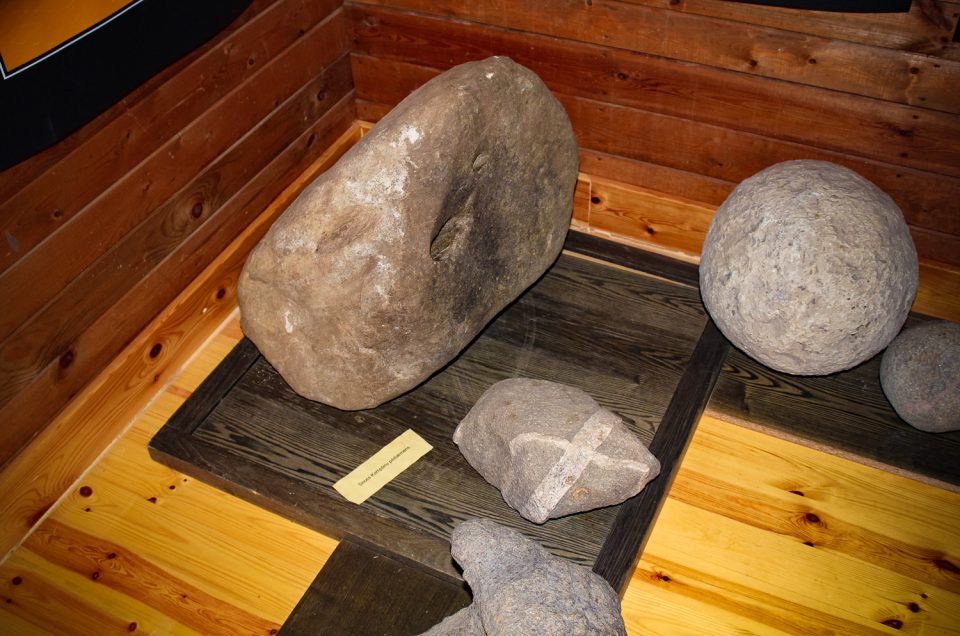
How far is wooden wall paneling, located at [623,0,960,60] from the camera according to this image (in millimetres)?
2580

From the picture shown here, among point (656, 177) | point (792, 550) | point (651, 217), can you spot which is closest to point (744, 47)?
point (656, 177)

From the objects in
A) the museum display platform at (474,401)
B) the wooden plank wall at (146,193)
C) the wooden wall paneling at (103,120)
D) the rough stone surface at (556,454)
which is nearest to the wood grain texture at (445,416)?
the museum display platform at (474,401)

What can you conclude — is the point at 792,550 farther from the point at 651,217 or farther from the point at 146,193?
the point at 146,193

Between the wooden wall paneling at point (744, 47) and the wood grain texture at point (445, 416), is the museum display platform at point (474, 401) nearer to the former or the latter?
the wood grain texture at point (445, 416)

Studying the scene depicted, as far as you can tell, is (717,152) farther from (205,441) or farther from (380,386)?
(205,441)

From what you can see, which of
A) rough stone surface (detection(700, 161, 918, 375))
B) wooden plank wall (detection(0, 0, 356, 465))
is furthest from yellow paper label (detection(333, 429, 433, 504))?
rough stone surface (detection(700, 161, 918, 375))

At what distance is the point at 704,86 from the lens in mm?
3004

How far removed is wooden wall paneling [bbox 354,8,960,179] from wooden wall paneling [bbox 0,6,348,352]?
1.02 ft

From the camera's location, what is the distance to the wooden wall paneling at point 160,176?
98.1 inches

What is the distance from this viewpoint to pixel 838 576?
2.49m

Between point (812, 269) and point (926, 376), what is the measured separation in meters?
0.51

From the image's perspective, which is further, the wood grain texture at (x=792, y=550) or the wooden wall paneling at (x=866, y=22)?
the wooden wall paneling at (x=866, y=22)

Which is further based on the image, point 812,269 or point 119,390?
point 119,390

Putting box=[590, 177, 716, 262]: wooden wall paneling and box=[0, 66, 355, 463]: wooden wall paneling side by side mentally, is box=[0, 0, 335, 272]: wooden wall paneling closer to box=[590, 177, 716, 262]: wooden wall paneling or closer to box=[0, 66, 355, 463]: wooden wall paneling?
box=[0, 66, 355, 463]: wooden wall paneling
